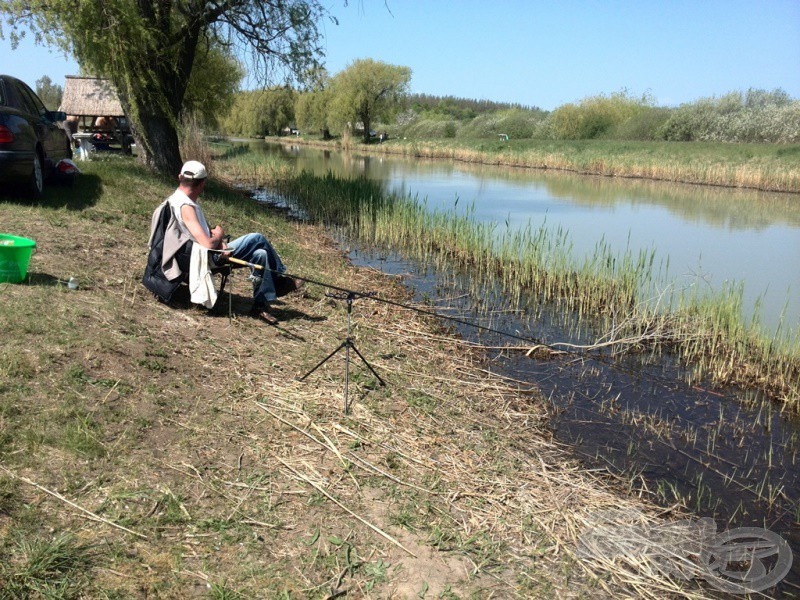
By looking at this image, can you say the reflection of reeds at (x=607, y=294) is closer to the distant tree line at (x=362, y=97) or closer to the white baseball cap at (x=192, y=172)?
the white baseball cap at (x=192, y=172)

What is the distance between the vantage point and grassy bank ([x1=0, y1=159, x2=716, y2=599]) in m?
2.66

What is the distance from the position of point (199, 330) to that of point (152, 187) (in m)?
5.67

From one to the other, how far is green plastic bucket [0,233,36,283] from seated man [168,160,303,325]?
1.04 meters

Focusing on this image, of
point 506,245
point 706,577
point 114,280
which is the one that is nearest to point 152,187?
point 114,280

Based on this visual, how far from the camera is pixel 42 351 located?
12.4 ft

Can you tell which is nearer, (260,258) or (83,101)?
(260,258)

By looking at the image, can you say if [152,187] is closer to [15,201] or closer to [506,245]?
[15,201]

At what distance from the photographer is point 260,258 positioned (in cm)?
526

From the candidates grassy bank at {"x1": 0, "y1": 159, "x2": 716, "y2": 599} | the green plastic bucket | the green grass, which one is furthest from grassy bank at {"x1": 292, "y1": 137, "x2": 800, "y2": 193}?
the green grass

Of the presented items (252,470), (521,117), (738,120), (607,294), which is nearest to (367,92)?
(521,117)

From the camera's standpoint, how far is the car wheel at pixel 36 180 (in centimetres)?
709

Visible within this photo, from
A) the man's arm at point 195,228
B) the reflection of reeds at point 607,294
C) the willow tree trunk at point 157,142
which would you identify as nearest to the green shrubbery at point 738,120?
the reflection of reeds at point 607,294

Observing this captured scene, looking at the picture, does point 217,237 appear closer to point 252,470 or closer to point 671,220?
point 252,470

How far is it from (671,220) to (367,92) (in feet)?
154
